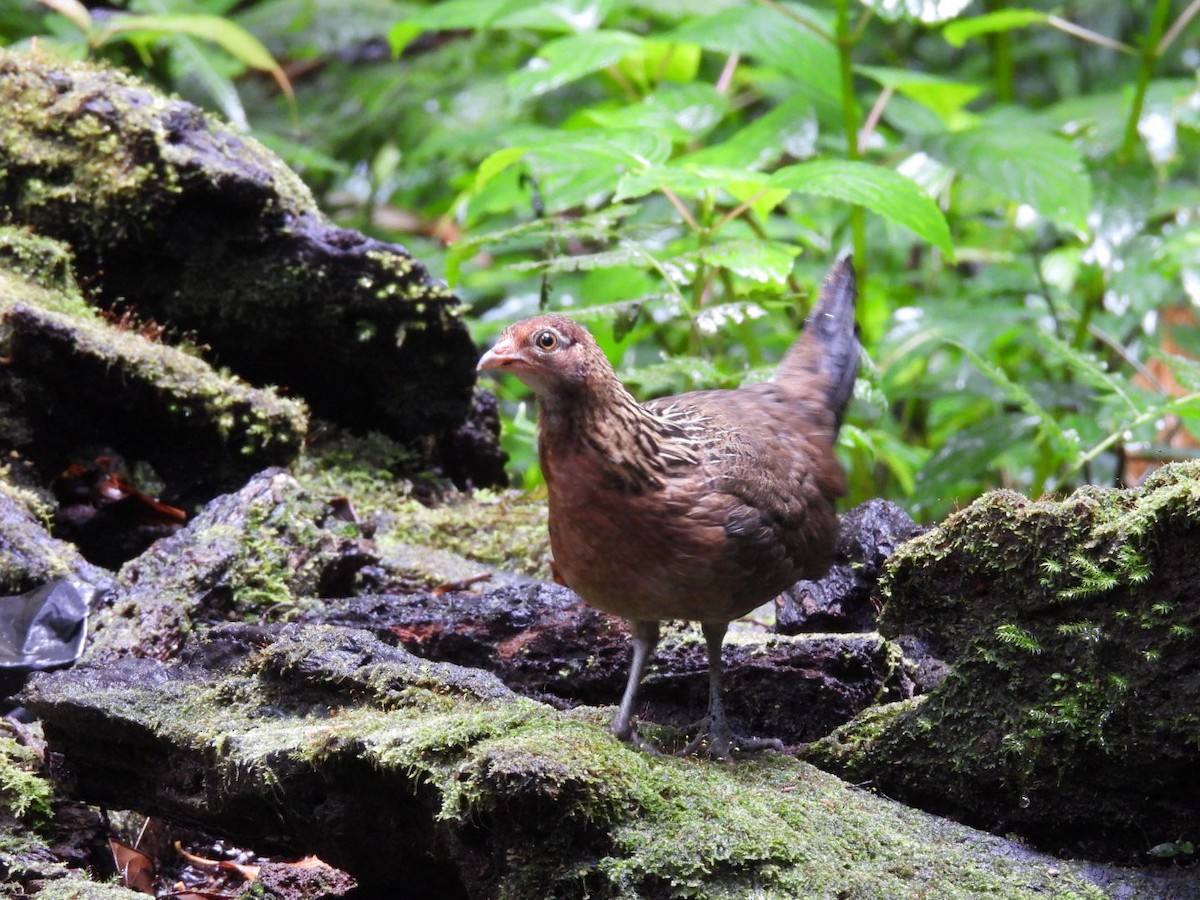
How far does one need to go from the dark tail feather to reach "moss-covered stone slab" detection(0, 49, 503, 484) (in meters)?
1.62

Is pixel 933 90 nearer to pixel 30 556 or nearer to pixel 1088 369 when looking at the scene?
pixel 1088 369

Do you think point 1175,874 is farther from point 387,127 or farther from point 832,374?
point 387,127

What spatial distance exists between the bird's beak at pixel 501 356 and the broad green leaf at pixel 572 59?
247 cm

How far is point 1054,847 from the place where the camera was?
9.65 feet

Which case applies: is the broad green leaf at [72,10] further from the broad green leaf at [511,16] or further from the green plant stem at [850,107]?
the green plant stem at [850,107]

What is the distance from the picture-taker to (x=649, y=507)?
322 centimetres

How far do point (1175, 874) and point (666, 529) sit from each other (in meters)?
1.42

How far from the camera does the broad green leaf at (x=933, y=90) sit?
6.02 metres

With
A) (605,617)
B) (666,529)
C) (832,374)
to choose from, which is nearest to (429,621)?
(605,617)

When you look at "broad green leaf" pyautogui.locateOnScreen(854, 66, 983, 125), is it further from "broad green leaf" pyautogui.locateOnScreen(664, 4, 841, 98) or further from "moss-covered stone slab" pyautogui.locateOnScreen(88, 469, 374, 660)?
"moss-covered stone slab" pyautogui.locateOnScreen(88, 469, 374, 660)

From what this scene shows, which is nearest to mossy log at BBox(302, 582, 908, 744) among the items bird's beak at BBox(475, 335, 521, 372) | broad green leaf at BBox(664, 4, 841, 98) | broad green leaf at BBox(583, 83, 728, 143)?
bird's beak at BBox(475, 335, 521, 372)

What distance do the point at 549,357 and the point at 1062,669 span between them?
4.86 ft

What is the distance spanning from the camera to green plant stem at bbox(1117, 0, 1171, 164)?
568cm

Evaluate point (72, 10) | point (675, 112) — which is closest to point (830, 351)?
point (675, 112)
